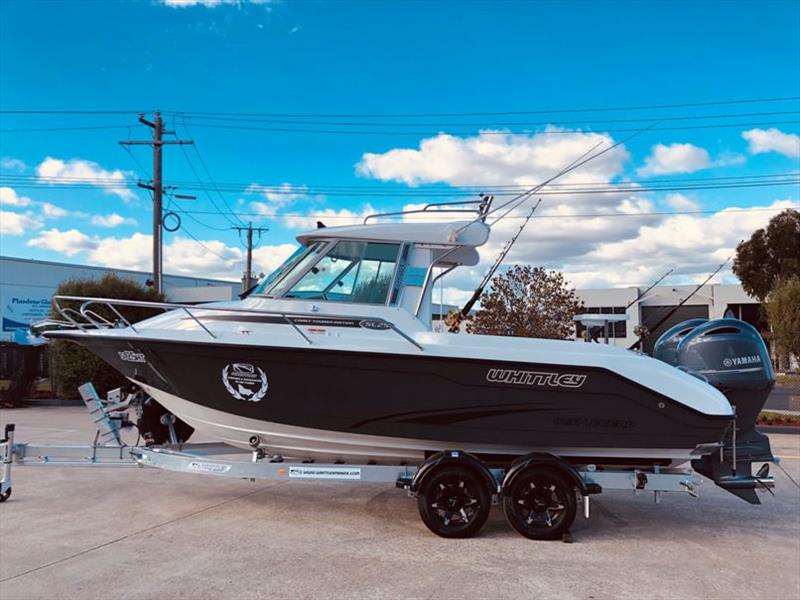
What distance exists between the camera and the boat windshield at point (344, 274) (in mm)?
5547

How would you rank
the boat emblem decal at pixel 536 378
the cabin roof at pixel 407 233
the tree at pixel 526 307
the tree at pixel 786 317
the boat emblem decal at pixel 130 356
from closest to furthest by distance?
the boat emblem decal at pixel 536 378, the boat emblem decal at pixel 130 356, the cabin roof at pixel 407 233, the tree at pixel 526 307, the tree at pixel 786 317

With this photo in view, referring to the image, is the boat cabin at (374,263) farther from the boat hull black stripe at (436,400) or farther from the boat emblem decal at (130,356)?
the boat emblem decal at (130,356)

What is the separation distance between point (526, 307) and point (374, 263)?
7.84 m

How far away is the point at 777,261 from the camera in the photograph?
32.7 m

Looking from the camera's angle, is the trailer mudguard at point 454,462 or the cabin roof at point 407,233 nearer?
the trailer mudguard at point 454,462

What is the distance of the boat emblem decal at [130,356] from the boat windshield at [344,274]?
1.24m

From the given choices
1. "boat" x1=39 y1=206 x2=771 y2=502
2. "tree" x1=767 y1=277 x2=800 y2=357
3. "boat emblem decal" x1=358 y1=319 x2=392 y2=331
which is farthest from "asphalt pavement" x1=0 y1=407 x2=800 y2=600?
"tree" x1=767 y1=277 x2=800 y2=357

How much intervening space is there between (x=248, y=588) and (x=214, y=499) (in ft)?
8.02

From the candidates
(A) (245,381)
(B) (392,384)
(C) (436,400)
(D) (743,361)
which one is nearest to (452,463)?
(C) (436,400)

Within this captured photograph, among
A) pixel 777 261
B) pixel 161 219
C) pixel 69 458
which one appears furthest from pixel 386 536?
pixel 777 261

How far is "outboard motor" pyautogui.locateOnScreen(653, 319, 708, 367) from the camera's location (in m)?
6.04

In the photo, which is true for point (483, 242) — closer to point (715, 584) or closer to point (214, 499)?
point (715, 584)

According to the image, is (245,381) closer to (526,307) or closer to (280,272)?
(280,272)

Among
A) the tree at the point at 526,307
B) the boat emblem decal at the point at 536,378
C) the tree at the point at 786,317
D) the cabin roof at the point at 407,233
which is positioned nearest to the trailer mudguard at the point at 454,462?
the boat emblem decal at the point at 536,378
